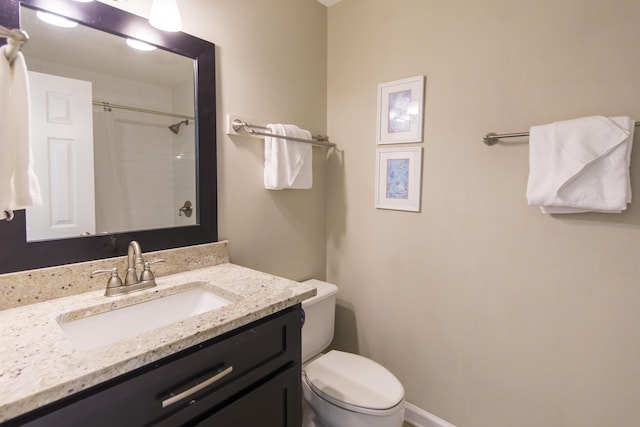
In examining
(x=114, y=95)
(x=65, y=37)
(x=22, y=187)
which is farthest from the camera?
(x=114, y=95)

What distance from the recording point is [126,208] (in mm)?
1182

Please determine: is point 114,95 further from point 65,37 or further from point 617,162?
point 617,162

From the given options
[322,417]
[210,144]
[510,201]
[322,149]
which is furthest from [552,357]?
[210,144]

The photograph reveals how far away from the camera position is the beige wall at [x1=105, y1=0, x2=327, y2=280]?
1432mm

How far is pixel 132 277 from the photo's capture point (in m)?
1.08

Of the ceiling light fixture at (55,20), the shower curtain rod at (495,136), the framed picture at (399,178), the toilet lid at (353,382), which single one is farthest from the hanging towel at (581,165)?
the ceiling light fixture at (55,20)

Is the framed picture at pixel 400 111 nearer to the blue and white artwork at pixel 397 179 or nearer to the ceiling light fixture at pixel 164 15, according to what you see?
the blue and white artwork at pixel 397 179

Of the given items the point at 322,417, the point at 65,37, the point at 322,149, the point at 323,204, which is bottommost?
the point at 322,417

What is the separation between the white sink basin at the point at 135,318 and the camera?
2.98ft

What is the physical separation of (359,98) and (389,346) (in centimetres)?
142

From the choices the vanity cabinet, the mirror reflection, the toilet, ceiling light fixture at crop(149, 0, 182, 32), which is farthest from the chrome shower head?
the toilet

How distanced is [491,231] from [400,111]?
74cm

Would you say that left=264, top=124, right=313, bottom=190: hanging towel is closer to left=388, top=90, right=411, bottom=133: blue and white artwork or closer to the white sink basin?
left=388, top=90, right=411, bottom=133: blue and white artwork

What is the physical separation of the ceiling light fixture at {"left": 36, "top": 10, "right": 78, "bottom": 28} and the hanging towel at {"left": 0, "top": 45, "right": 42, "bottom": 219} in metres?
0.30
